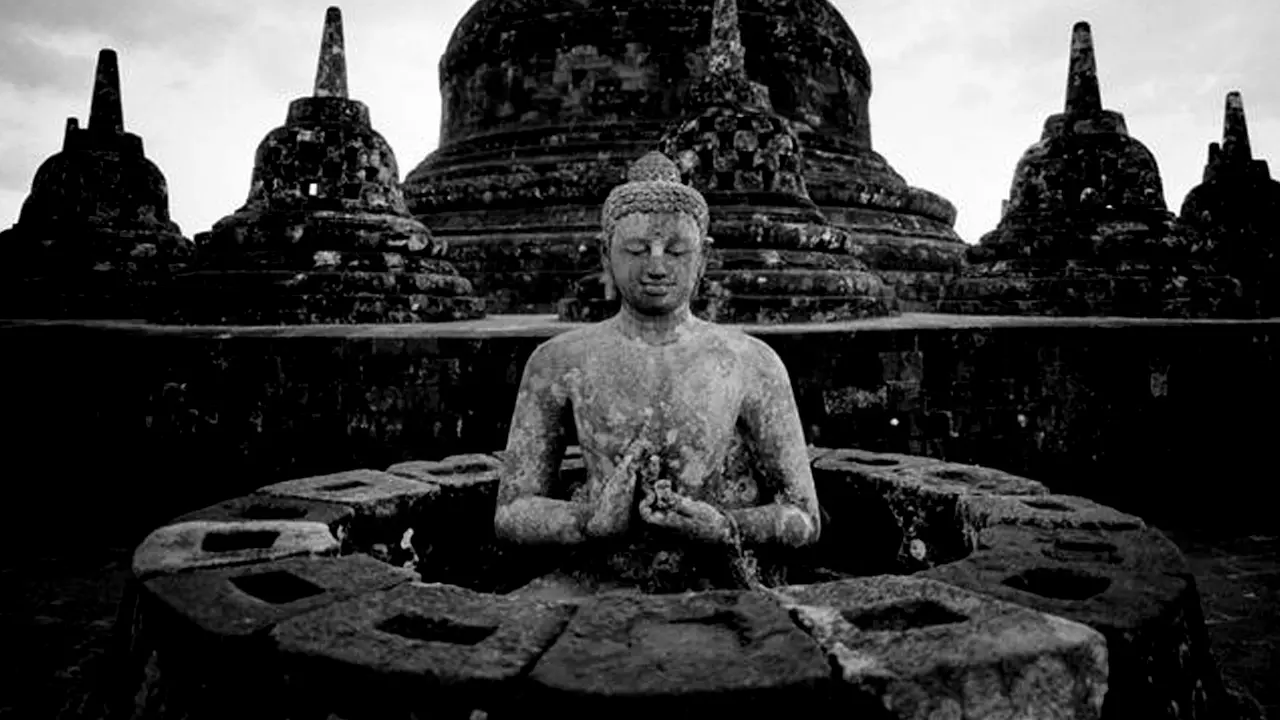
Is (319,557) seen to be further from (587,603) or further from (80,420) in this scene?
(80,420)

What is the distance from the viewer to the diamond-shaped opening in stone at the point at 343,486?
11.0 feet

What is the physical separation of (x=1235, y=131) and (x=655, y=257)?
15627 mm

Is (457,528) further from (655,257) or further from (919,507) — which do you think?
(919,507)

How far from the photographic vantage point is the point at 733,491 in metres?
2.75

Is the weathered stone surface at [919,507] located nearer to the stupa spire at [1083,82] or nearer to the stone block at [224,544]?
the stone block at [224,544]

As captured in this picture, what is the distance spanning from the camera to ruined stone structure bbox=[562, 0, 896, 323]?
7508 mm

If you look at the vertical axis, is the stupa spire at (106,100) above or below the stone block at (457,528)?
above

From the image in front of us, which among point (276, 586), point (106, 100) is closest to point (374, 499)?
point (276, 586)

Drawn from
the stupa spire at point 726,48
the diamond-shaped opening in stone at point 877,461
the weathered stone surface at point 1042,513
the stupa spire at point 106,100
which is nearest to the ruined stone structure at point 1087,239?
the stupa spire at point 726,48

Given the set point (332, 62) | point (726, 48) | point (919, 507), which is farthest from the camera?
point (332, 62)

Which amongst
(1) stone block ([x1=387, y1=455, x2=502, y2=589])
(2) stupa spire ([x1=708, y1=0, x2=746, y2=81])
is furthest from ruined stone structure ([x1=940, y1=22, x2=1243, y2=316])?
(1) stone block ([x1=387, y1=455, x2=502, y2=589])

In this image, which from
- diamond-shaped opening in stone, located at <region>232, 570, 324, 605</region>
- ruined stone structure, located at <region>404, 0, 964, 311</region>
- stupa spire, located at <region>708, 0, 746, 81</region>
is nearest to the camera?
diamond-shaped opening in stone, located at <region>232, 570, 324, 605</region>

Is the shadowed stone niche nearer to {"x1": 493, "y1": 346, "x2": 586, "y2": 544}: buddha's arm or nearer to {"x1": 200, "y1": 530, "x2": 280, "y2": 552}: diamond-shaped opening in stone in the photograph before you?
{"x1": 200, "y1": 530, "x2": 280, "y2": 552}: diamond-shaped opening in stone

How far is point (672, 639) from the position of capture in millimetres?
1772
